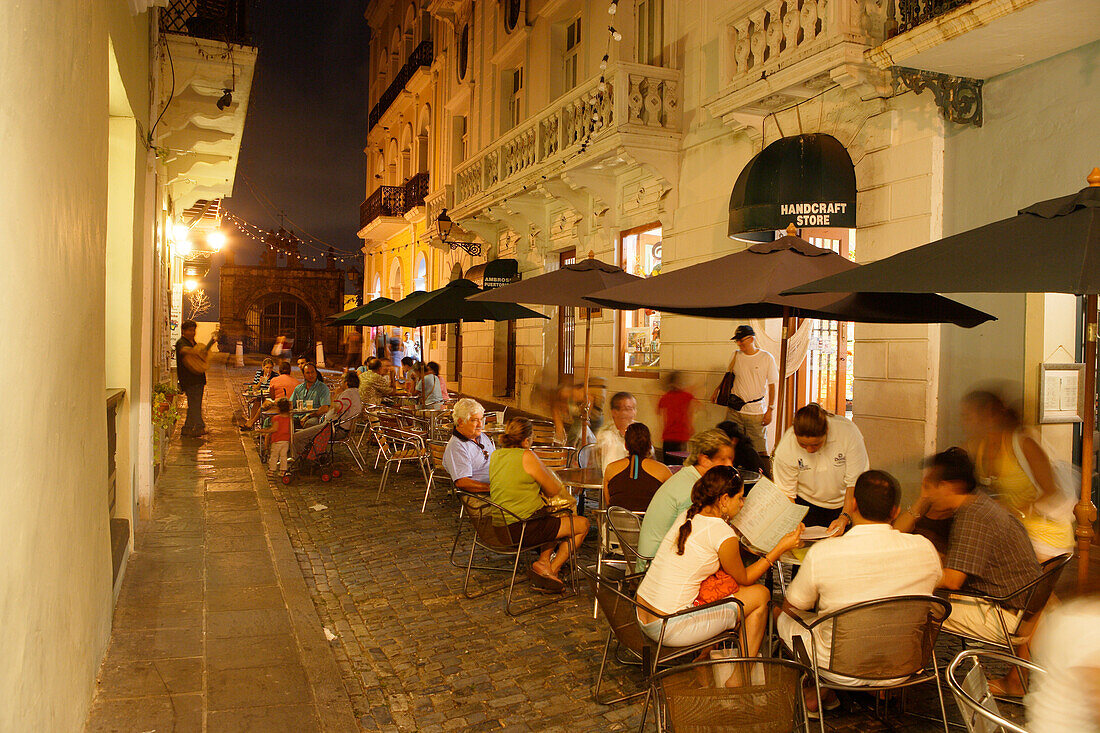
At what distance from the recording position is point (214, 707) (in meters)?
4.02

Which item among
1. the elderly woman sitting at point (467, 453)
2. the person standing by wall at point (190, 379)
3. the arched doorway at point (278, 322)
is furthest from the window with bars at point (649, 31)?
the arched doorway at point (278, 322)

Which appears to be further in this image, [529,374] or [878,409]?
[529,374]

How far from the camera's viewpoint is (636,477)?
18.4 feet

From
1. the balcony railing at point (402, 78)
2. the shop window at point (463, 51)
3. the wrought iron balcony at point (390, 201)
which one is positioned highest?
the balcony railing at point (402, 78)

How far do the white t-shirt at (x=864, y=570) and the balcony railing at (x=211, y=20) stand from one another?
9191mm

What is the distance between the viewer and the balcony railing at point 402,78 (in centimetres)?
2497

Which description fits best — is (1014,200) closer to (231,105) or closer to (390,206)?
(231,105)

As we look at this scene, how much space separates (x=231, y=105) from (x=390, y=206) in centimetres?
1756

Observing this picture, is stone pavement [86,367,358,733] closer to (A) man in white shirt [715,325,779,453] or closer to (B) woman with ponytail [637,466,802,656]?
(B) woman with ponytail [637,466,802,656]

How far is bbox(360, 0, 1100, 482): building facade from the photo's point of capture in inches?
282

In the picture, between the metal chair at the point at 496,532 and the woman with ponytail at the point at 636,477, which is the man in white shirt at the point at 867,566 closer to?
the woman with ponytail at the point at 636,477

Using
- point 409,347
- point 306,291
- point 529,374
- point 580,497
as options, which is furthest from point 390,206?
point 306,291

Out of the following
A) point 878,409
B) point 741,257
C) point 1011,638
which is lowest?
point 1011,638

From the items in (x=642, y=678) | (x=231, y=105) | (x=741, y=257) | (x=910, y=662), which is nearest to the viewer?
(x=910, y=662)
